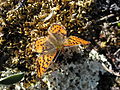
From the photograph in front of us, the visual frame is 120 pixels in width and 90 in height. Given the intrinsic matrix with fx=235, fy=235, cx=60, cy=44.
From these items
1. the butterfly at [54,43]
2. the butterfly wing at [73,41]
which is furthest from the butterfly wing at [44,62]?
the butterfly wing at [73,41]

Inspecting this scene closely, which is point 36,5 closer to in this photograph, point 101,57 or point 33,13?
point 33,13

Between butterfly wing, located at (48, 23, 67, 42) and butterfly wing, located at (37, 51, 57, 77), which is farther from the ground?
butterfly wing, located at (48, 23, 67, 42)

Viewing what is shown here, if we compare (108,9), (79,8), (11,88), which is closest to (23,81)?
(11,88)

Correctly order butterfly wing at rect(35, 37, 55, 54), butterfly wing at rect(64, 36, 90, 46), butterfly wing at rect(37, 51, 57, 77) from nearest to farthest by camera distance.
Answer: butterfly wing at rect(37, 51, 57, 77) < butterfly wing at rect(64, 36, 90, 46) < butterfly wing at rect(35, 37, 55, 54)

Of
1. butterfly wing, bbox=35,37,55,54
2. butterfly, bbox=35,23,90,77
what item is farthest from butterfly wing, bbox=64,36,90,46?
butterfly wing, bbox=35,37,55,54

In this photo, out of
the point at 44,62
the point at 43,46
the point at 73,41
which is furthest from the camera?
the point at 43,46

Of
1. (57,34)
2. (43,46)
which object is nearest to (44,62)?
Result: (43,46)

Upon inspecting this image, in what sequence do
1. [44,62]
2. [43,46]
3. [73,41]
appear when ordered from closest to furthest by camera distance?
[44,62] < [73,41] < [43,46]

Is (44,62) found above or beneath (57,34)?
beneath

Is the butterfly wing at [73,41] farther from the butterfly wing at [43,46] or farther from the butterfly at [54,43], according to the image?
the butterfly wing at [43,46]

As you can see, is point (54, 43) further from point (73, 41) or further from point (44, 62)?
point (44, 62)

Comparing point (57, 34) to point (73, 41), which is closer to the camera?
point (73, 41)

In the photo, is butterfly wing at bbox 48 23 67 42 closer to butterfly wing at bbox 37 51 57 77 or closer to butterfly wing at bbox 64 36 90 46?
butterfly wing at bbox 64 36 90 46
